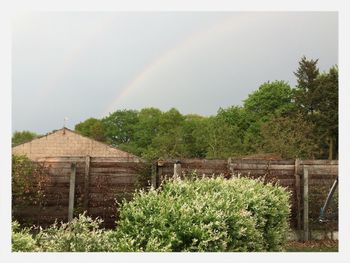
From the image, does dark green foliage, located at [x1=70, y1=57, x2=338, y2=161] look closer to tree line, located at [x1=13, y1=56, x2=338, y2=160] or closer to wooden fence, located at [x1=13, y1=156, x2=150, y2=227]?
tree line, located at [x1=13, y1=56, x2=338, y2=160]

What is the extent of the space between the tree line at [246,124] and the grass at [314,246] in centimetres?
1301

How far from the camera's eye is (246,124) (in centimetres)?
3428

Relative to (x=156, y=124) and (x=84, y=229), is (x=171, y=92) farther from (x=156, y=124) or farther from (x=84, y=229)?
(x=84, y=229)

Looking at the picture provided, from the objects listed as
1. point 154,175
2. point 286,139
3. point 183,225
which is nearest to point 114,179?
point 154,175

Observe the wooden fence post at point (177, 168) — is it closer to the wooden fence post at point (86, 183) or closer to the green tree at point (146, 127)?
the wooden fence post at point (86, 183)

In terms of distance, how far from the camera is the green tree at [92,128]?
33031 mm

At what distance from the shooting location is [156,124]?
113 ft

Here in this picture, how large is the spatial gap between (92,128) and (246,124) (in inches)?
390

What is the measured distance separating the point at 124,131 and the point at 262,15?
39.2ft

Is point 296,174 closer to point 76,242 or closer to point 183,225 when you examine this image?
point 183,225

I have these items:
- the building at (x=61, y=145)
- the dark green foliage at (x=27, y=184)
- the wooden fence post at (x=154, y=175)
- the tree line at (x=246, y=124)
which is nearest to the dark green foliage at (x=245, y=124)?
the tree line at (x=246, y=124)

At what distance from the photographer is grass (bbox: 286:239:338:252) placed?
1041 centimetres

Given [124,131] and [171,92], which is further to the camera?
[124,131]
